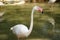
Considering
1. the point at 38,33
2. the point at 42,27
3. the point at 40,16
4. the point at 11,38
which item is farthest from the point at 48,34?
the point at 40,16

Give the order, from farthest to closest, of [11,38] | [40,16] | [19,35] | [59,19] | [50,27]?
1. [40,16]
2. [59,19]
3. [50,27]
4. [11,38]
5. [19,35]

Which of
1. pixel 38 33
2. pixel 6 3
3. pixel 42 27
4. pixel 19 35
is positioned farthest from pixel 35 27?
pixel 6 3

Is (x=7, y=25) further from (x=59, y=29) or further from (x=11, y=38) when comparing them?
(x=59, y=29)

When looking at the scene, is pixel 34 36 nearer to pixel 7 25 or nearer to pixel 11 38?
pixel 11 38

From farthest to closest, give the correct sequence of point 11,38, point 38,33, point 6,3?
1. point 6,3
2. point 38,33
3. point 11,38

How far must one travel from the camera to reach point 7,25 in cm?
398

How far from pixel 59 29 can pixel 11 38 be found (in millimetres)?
1003

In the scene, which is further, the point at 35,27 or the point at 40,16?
the point at 40,16

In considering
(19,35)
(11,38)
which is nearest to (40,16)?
(11,38)

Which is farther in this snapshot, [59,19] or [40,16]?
[40,16]

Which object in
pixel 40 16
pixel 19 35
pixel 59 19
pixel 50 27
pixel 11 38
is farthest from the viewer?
pixel 40 16

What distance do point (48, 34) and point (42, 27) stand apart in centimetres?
43

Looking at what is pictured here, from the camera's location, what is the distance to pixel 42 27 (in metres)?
3.82

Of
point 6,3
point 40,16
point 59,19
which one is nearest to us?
point 59,19
